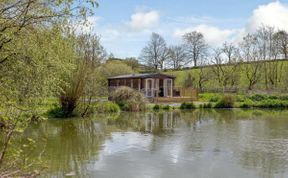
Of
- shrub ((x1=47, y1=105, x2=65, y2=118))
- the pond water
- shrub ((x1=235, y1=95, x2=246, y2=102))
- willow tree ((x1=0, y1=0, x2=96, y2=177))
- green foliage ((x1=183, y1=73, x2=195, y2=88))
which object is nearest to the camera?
willow tree ((x1=0, y1=0, x2=96, y2=177))

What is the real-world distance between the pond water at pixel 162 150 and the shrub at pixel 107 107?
17.2ft

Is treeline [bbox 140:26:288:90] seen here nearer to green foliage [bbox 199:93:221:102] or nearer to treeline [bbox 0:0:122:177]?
green foliage [bbox 199:93:221:102]

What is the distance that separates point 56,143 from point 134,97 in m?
13.2

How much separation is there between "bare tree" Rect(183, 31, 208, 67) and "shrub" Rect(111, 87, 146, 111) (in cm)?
2781

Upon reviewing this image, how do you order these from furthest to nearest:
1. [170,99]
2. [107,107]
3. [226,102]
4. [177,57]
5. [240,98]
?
[177,57], [240,98], [170,99], [226,102], [107,107]

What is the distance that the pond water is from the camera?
782 cm

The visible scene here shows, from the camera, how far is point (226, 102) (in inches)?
1118

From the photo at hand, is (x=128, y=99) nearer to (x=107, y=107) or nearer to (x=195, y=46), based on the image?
(x=107, y=107)

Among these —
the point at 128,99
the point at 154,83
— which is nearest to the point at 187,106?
the point at 128,99

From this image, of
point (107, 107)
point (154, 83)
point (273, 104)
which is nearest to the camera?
point (107, 107)

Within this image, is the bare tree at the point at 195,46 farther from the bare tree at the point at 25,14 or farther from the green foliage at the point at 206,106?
the bare tree at the point at 25,14

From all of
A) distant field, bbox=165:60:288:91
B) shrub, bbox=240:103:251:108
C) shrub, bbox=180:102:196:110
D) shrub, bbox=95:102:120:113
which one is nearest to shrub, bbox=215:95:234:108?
shrub, bbox=240:103:251:108

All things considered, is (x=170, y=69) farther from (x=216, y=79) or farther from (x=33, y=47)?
(x=33, y=47)

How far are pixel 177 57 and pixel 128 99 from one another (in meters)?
29.7
